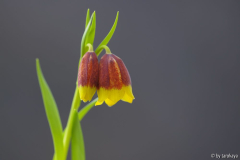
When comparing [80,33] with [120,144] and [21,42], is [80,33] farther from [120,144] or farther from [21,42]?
[120,144]

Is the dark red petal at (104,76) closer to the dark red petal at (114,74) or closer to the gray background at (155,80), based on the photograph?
the dark red petal at (114,74)

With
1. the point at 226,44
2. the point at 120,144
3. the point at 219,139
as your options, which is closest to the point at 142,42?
the point at 226,44

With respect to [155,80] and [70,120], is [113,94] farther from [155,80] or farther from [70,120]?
[155,80]

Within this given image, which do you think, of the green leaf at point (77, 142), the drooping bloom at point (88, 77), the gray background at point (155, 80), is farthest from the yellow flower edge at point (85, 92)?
the gray background at point (155, 80)

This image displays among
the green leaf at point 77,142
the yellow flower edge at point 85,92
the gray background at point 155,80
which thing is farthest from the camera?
the gray background at point 155,80

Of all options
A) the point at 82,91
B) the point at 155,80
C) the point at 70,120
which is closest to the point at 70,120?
the point at 70,120

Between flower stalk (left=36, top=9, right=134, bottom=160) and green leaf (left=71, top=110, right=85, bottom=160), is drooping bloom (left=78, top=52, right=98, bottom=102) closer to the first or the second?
flower stalk (left=36, top=9, right=134, bottom=160)
